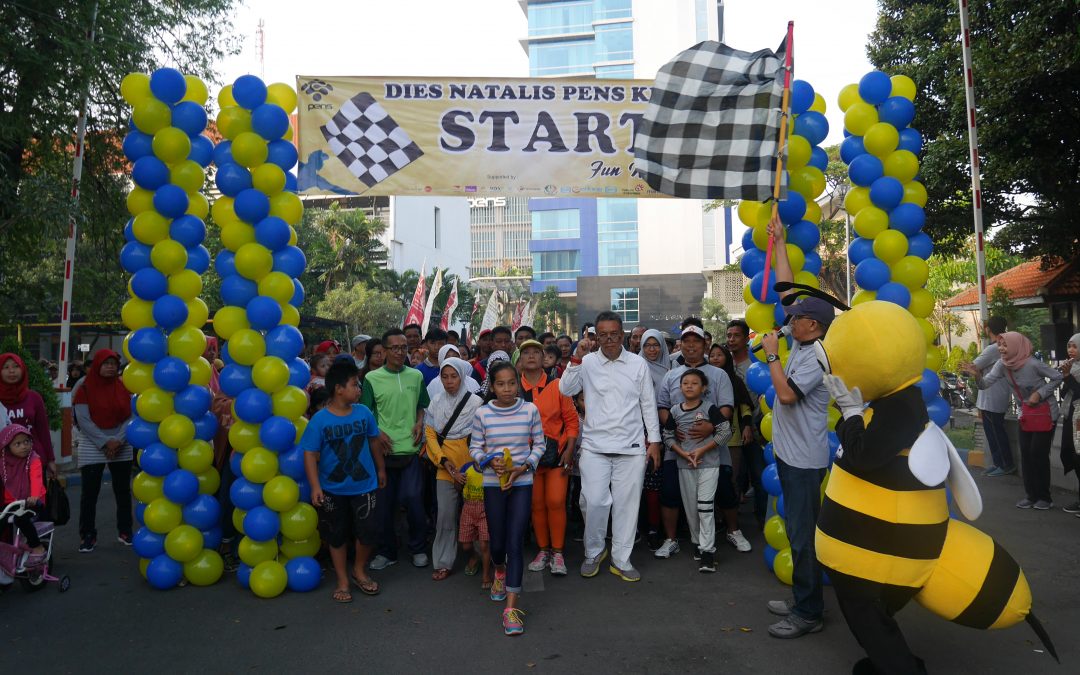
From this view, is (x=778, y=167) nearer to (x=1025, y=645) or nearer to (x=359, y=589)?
(x=1025, y=645)

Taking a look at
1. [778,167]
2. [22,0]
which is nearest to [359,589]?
[778,167]

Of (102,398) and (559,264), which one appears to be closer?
(102,398)

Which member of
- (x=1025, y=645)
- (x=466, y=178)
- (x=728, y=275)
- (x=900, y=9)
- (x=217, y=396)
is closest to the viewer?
(x=1025, y=645)

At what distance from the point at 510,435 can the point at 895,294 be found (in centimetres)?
299

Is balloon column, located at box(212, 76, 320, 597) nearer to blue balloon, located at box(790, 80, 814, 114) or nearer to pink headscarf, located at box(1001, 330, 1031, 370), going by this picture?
blue balloon, located at box(790, 80, 814, 114)

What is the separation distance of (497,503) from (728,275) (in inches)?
3326

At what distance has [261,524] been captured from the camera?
5668 millimetres

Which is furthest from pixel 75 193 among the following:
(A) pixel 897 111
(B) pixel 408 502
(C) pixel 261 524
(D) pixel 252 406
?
(A) pixel 897 111

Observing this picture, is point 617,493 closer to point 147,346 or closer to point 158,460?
point 158,460

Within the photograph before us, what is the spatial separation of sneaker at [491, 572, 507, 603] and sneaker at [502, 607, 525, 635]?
0.45 metres

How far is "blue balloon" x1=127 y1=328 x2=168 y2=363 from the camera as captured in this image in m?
5.81

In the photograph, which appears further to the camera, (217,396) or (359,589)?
(217,396)

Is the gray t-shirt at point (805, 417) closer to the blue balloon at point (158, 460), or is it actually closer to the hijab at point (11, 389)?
the blue balloon at point (158, 460)

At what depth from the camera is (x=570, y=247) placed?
100312 mm
